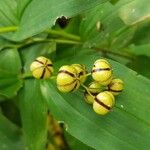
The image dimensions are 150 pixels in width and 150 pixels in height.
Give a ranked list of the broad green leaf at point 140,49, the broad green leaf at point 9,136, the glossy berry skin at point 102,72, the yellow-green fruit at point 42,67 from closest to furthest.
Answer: the glossy berry skin at point 102,72, the yellow-green fruit at point 42,67, the broad green leaf at point 9,136, the broad green leaf at point 140,49

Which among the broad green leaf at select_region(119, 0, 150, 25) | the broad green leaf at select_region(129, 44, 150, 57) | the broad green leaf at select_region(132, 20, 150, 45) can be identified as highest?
the broad green leaf at select_region(119, 0, 150, 25)

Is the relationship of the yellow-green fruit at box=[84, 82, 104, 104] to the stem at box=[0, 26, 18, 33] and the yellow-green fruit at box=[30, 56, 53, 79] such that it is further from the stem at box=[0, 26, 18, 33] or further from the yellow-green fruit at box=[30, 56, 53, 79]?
the stem at box=[0, 26, 18, 33]

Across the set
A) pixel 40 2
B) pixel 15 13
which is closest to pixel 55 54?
pixel 15 13

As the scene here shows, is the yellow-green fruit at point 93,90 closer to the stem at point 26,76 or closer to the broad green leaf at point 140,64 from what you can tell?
the stem at point 26,76

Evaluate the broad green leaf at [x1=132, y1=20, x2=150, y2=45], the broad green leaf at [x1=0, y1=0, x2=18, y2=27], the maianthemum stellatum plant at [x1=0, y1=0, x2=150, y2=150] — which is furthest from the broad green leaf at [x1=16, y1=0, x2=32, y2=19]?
the broad green leaf at [x1=132, y1=20, x2=150, y2=45]

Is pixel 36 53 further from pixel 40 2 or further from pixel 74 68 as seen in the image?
pixel 74 68

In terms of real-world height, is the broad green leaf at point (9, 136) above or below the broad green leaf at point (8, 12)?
below

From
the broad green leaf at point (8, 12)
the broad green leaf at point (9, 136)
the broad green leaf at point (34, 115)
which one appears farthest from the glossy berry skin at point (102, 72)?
the broad green leaf at point (9, 136)

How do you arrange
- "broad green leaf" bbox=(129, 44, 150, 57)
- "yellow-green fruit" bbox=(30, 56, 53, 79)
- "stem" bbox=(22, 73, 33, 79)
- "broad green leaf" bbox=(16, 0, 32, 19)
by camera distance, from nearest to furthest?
"yellow-green fruit" bbox=(30, 56, 53, 79) < "broad green leaf" bbox=(16, 0, 32, 19) < "stem" bbox=(22, 73, 33, 79) < "broad green leaf" bbox=(129, 44, 150, 57)
